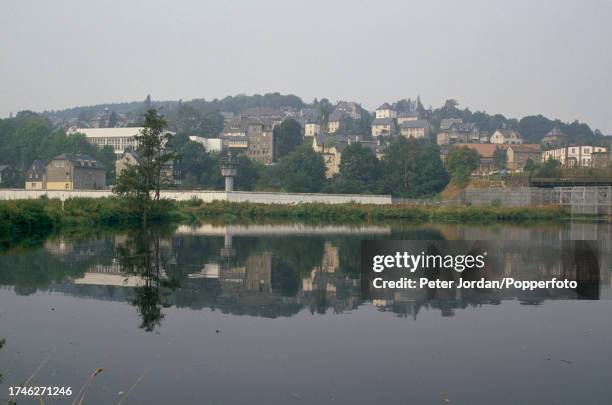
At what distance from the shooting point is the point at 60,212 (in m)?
38.0

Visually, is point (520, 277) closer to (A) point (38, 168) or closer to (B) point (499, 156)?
(A) point (38, 168)

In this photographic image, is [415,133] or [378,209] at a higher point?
[415,133]

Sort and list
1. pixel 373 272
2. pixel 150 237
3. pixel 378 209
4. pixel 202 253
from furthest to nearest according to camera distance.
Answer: pixel 378 209, pixel 150 237, pixel 202 253, pixel 373 272

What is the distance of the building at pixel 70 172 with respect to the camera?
72.8 meters

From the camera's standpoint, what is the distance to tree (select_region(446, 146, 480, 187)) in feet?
236

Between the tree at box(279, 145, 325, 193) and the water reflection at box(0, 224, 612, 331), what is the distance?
151 feet

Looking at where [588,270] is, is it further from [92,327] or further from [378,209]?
[378,209]

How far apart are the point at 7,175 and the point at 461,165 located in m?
57.1

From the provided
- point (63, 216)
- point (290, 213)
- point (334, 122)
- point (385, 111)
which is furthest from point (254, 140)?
point (385, 111)

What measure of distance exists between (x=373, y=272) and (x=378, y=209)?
4084cm

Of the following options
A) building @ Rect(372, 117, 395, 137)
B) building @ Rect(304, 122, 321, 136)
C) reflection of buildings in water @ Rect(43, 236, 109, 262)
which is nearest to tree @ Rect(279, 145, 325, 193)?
reflection of buildings in water @ Rect(43, 236, 109, 262)

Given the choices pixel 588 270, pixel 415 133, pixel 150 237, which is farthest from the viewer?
pixel 415 133

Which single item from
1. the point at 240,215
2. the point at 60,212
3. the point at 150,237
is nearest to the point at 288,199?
the point at 240,215

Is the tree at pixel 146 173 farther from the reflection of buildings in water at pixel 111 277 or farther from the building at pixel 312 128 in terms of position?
the building at pixel 312 128
